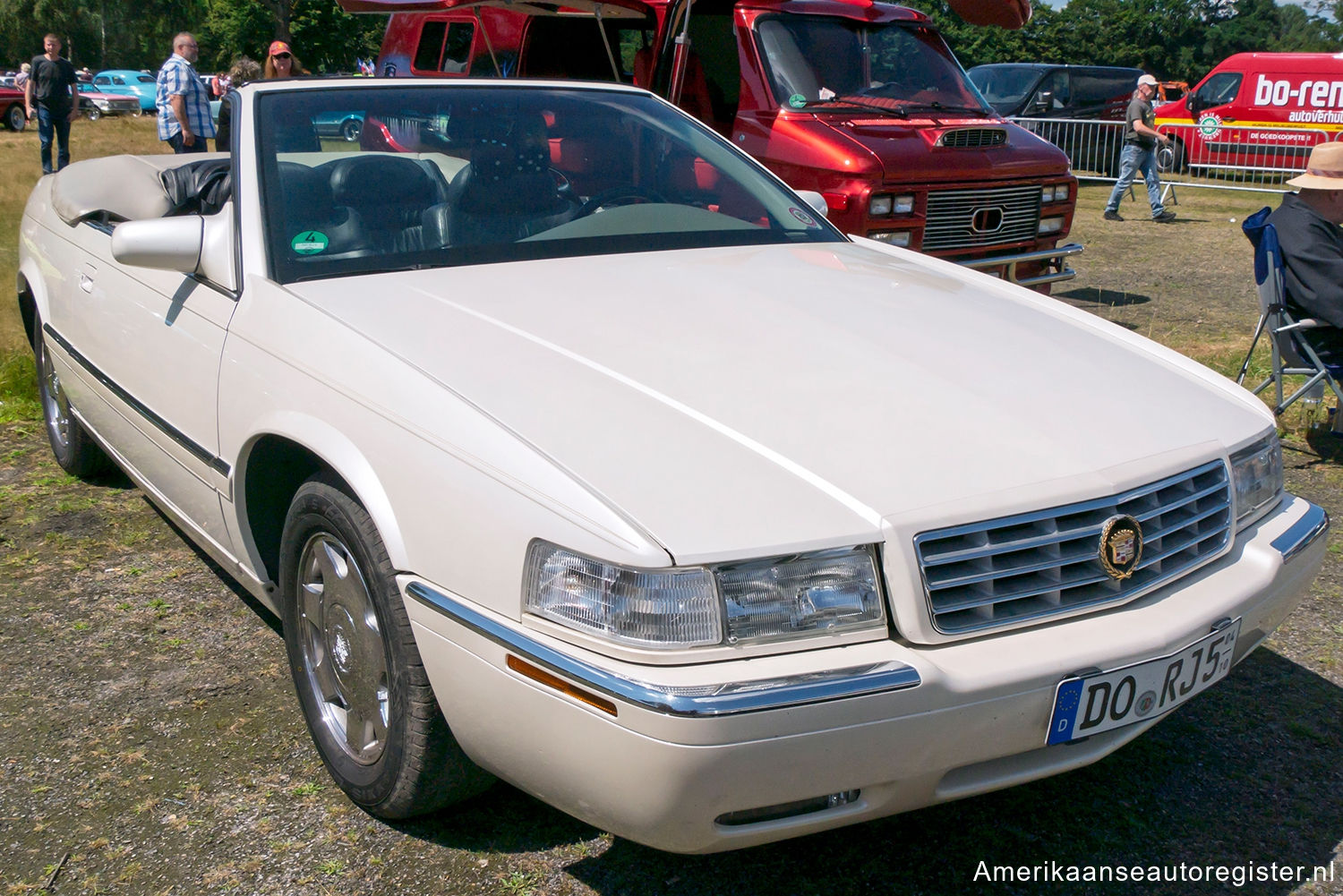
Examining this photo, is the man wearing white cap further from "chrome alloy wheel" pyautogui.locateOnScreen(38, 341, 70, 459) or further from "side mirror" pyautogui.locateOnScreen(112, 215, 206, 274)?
"chrome alloy wheel" pyautogui.locateOnScreen(38, 341, 70, 459)


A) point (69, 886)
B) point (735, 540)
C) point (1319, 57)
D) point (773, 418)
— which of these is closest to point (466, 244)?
point (773, 418)

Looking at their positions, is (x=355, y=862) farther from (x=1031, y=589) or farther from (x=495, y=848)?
(x=1031, y=589)

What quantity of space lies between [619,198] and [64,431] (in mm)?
2768

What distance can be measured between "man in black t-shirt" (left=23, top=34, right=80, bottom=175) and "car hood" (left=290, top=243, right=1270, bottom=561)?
45.3 ft

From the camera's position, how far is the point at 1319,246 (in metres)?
4.88

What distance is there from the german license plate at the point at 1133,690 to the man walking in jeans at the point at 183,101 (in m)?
9.25

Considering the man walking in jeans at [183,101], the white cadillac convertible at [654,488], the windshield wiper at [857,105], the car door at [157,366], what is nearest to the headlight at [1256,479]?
the white cadillac convertible at [654,488]

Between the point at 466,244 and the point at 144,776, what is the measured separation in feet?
4.89

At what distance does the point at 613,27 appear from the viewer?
7965 millimetres

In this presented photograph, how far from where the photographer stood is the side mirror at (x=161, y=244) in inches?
112

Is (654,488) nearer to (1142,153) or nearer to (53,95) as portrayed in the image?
(1142,153)

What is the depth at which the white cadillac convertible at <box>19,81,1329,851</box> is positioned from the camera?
187cm

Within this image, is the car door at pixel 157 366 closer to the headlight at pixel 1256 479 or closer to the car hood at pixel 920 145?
the headlight at pixel 1256 479

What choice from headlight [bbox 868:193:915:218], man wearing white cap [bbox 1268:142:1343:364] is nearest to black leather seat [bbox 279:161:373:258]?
man wearing white cap [bbox 1268:142:1343:364]
